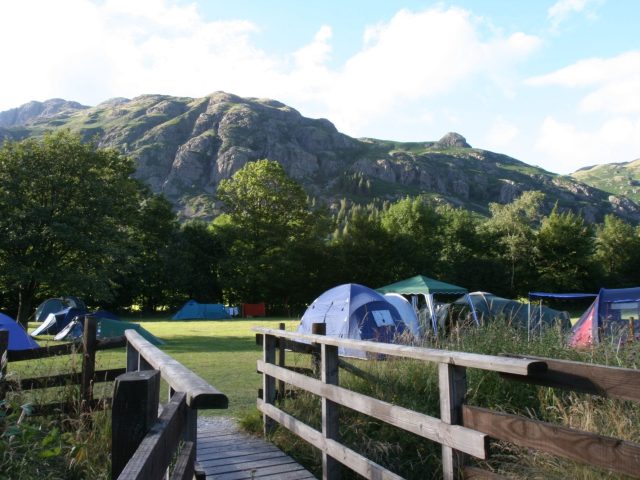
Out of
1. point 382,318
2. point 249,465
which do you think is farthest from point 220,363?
point 249,465

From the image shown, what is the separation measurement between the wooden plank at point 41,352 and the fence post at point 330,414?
7.89 feet

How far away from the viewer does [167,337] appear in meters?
21.7

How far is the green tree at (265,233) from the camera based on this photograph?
44.5 metres

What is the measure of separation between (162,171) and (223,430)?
15604cm

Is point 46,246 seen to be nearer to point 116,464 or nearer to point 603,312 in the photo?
point 603,312

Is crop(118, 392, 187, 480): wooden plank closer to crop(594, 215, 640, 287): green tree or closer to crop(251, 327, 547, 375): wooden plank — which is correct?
crop(251, 327, 547, 375): wooden plank

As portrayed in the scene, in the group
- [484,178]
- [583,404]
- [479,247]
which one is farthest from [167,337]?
[484,178]

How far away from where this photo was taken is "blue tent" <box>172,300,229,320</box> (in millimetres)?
38719

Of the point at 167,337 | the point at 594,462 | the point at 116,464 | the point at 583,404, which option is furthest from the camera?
the point at 167,337

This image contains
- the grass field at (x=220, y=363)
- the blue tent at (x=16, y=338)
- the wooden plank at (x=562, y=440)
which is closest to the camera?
the wooden plank at (x=562, y=440)

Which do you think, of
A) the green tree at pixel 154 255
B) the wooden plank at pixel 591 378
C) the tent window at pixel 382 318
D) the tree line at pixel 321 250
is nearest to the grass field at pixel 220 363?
the tent window at pixel 382 318

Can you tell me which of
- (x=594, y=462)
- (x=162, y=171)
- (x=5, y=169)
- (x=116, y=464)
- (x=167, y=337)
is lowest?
(x=167, y=337)

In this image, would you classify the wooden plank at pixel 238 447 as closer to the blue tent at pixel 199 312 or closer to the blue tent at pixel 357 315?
the blue tent at pixel 357 315

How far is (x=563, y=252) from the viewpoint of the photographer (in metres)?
49.6
